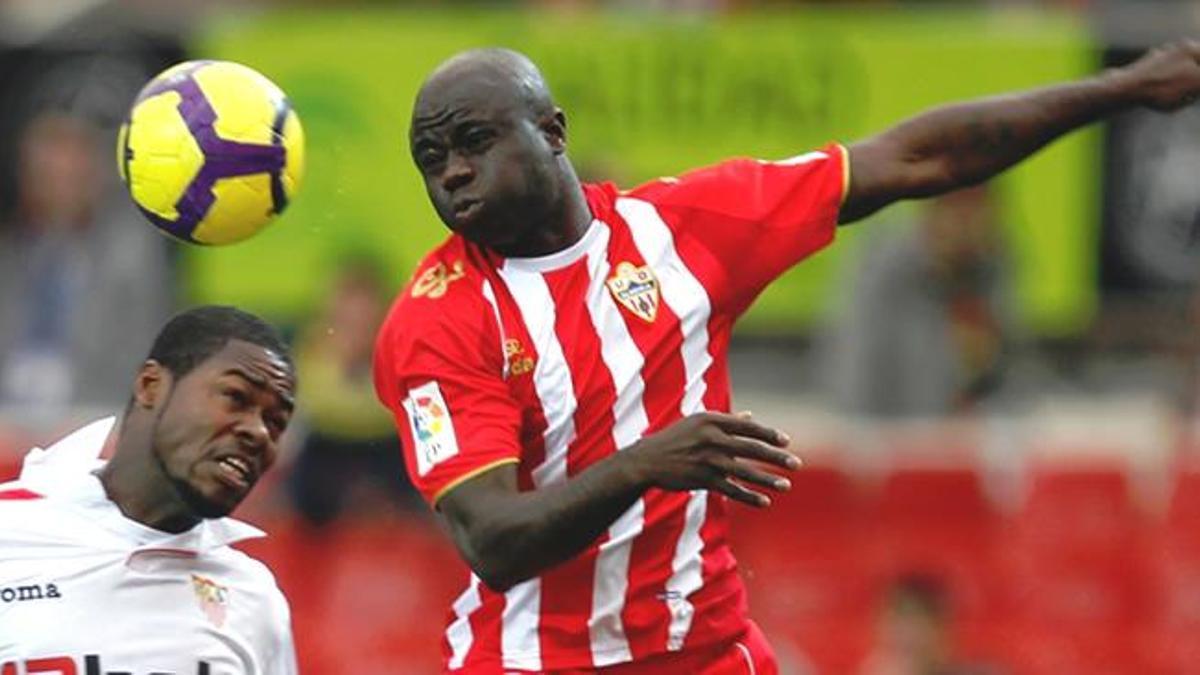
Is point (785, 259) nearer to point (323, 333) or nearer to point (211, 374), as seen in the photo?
point (211, 374)

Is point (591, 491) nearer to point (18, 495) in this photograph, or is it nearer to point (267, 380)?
point (267, 380)

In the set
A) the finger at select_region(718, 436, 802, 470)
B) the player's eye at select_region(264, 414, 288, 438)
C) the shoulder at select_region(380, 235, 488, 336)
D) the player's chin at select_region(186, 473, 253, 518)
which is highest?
the shoulder at select_region(380, 235, 488, 336)

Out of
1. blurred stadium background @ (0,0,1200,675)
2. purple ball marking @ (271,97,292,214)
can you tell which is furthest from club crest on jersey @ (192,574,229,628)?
blurred stadium background @ (0,0,1200,675)

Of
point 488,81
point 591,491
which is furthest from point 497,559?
point 488,81

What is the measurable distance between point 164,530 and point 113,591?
0.62 feet

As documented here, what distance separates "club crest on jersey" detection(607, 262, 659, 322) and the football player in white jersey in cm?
79

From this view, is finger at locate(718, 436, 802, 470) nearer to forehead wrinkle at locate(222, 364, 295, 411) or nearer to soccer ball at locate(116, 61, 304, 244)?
forehead wrinkle at locate(222, 364, 295, 411)

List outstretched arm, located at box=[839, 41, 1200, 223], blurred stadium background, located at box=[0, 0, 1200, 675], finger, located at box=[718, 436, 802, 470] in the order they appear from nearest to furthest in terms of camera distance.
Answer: finger, located at box=[718, 436, 802, 470] → outstretched arm, located at box=[839, 41, 1200, 223] → blurred stadium background, located at box=[0, 0, 1200, 675]

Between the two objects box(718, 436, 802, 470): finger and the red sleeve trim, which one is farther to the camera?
the red sleeve trim

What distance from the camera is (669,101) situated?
44.7ft

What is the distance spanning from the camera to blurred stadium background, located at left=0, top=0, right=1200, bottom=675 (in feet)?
36.6

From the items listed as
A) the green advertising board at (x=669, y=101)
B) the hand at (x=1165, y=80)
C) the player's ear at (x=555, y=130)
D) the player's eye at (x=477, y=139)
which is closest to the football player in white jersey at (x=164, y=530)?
Answer: the player's eye at (x=477, y=139)

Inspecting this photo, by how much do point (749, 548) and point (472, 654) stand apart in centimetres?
486

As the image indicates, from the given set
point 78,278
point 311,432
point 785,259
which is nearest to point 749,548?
point 311,432
